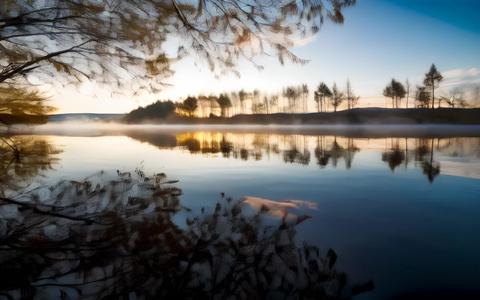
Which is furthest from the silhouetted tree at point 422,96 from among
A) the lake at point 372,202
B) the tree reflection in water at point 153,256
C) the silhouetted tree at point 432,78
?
the tree reflection in water at point 153,256

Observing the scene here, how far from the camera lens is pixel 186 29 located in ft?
17.6

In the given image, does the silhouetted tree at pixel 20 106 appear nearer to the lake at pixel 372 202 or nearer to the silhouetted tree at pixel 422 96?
the lake at pixel 372 202

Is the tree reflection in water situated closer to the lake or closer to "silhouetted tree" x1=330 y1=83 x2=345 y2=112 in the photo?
the lake

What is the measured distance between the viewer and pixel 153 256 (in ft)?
6.57

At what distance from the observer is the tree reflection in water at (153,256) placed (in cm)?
166

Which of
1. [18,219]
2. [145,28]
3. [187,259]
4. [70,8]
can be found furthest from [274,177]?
[70,8]

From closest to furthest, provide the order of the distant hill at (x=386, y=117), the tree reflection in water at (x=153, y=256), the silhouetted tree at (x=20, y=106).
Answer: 1. the tree reflection in water at (x=153, y=256)
2. the silhouetted tree at (x=20, y=106)
3. the distant hill at (x=386, y=117)

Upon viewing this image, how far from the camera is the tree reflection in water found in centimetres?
166

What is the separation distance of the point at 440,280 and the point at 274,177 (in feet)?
10.9

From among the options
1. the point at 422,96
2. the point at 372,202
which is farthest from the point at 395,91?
the point at 372,202

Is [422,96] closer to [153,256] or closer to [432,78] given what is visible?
[432,78]

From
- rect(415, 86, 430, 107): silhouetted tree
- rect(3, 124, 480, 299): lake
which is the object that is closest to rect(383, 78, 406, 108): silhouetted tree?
rect(415, 86, 430, 107): silhouetted tree

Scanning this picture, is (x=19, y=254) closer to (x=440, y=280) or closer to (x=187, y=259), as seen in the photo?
(x=187, y=259)

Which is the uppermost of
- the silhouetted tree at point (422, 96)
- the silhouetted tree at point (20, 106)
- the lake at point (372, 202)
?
the silhouetted tree at point (422, 96)
